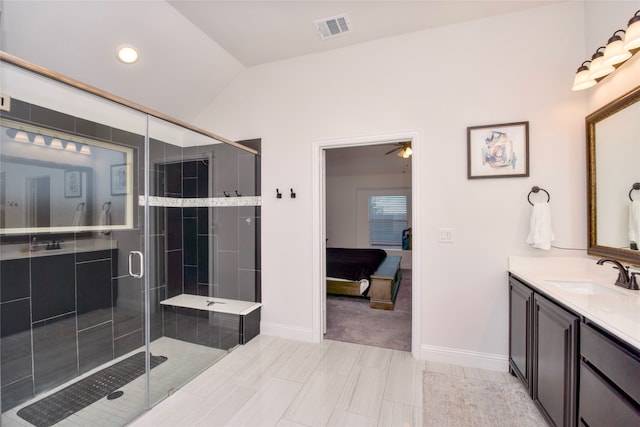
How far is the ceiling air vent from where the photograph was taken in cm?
238

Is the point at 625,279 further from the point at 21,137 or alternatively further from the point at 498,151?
the point at 21,137

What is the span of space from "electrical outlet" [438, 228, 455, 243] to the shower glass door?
2531mm

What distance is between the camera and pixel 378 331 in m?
3.13

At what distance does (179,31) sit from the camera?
244cm

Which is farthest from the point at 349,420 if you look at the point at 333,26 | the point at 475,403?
the point at 333,26

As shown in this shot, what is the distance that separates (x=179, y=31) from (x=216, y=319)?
2.80 meters

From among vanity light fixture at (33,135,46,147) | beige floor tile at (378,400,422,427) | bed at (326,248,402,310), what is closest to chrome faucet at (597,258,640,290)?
beige floor tile at (378,400,422,427)

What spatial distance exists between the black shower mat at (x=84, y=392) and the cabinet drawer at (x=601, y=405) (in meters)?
2.75

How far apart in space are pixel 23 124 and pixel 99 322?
167 centimetres

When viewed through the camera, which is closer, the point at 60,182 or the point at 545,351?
the point at 545,351

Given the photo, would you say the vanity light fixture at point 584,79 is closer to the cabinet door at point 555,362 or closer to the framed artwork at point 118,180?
the cabinet door at point 555,362

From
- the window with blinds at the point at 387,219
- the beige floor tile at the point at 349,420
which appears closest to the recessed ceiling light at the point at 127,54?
the beige floor tile at the point at 349,420

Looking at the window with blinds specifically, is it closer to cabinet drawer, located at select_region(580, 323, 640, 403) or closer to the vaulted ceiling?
the vaulted ceiling

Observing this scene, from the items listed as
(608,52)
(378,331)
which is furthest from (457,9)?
(378,331)
